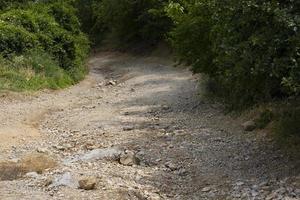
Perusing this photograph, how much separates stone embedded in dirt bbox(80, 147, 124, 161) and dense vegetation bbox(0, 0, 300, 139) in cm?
248

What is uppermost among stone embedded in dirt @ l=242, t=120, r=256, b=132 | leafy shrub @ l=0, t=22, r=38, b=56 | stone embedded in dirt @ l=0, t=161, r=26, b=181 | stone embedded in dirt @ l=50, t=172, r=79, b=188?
leafy shrub @ l=0, t=22, r=38, b=56

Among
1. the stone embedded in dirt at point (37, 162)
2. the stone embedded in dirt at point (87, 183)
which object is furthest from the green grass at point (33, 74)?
the stone embedded in dirt at point (87, 183)

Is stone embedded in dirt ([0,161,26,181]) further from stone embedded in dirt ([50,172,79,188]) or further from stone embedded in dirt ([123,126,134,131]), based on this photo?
stone embedded in dirt ([123,126,134,131])

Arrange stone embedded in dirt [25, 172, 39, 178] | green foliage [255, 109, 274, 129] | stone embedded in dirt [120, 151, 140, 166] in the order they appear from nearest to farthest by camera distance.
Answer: stone embedded in dirt [25, 172, 39, 178] < stone embedded in dirt [120, 151, 140, 166] < green foliage [255, 109, 274, 129]

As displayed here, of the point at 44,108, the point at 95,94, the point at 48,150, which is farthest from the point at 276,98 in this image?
the point at 95,94

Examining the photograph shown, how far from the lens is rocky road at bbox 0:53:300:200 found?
25.2 feet

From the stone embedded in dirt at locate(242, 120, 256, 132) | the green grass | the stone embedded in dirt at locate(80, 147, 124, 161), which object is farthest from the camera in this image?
the green grass

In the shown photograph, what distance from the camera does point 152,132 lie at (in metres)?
11.7

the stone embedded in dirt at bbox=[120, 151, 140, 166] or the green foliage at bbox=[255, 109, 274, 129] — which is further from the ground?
the green foliage at bbox=[255, 109, 274, 129]

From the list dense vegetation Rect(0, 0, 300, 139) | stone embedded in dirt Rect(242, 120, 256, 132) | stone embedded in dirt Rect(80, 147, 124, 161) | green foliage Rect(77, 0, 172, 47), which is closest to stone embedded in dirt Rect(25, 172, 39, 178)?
stone embedded in dirt Rect(80, 147, 124, 161)

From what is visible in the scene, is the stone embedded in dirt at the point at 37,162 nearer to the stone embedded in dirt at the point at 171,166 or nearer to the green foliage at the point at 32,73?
the stone embedded in dirt at the point at 171,166

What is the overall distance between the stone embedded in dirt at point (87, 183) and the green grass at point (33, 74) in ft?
31.8

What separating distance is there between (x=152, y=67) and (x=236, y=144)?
16.7 metres

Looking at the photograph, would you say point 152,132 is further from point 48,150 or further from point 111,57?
point 111,57
